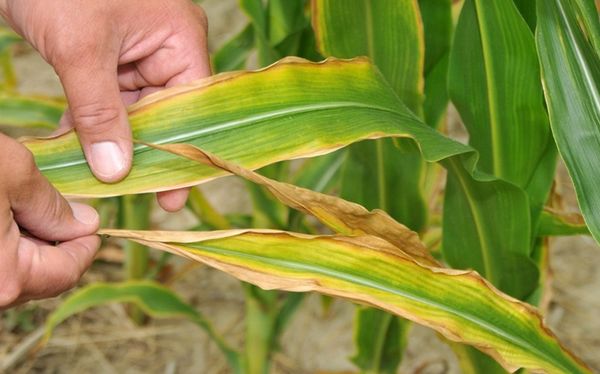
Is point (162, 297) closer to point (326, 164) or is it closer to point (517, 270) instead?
point (326, 164)

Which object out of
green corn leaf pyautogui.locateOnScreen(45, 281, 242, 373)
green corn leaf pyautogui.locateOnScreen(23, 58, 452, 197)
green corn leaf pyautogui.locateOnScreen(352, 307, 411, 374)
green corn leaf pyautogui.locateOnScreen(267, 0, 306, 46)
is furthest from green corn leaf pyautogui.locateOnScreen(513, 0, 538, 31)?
green corn leaf pyautogui.locateOnScreen(45, 281, 242, 373)

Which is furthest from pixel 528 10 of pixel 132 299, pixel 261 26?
pixel 132 299

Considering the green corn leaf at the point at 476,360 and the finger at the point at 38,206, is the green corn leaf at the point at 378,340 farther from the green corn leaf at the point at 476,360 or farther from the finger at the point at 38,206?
the finger at the point at 38,206

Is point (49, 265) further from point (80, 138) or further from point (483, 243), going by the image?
point (483, 243)

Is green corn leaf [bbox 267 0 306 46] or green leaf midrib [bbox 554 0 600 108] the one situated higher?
green leaf midrib [bbox 554 0 600 108]

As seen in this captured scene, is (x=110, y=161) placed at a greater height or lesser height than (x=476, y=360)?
greater

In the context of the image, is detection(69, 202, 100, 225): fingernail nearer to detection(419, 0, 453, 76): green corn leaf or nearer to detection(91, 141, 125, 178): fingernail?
detection(91, 141, 125, 178): fingernail
